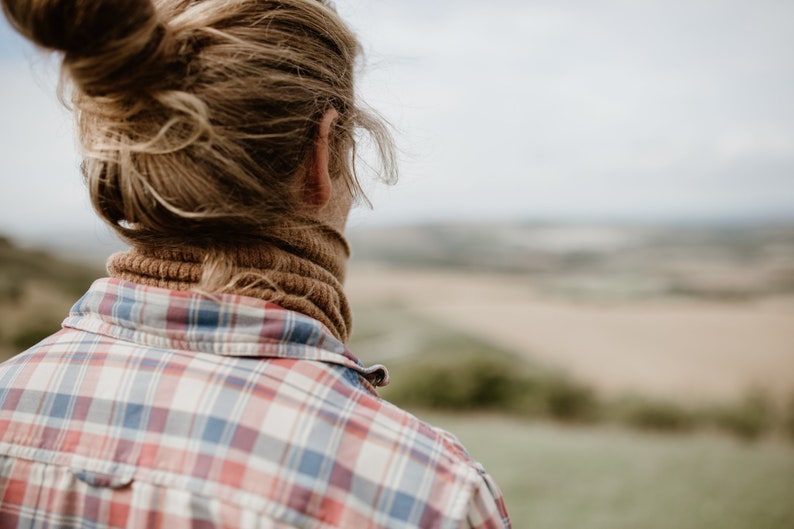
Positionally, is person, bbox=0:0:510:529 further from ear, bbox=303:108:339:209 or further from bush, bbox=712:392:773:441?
bush, bbox=712:392:773:441

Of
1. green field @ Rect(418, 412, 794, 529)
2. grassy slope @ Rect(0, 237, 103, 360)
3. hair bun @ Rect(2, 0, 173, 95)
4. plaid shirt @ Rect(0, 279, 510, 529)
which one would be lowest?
green field @ Rect(418, 412, 794, 529)

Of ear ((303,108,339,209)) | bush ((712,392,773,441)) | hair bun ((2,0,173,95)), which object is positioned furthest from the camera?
bush ((712,392,773,441))

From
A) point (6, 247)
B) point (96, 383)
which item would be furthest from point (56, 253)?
point (96, 383)

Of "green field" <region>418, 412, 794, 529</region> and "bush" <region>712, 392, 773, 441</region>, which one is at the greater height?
"bush" <region>712, 392, 773, 441</region>

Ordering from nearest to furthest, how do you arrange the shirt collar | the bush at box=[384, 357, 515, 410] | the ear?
the shirt collar, the ear, the bush at box=[384, 357, 515, 410]

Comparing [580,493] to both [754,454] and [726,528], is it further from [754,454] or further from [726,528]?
[754,454]

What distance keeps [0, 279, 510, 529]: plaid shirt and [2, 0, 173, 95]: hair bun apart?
0.91ft

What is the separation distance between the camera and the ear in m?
0.84

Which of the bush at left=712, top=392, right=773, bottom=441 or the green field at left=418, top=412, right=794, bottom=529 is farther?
the bush at left=712, top=392, right=773, bottom=441

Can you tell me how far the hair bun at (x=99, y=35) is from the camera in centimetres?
62

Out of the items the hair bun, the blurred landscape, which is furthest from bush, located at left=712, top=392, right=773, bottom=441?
the hair bun

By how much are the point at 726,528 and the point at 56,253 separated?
3.80 m

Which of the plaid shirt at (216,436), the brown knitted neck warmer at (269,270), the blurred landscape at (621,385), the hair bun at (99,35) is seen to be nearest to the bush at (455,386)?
the blurred landscape at (621,385)

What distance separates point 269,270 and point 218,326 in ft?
0.36
